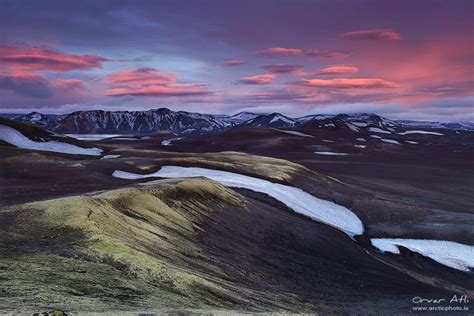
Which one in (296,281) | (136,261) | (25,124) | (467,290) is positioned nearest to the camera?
(136,261)

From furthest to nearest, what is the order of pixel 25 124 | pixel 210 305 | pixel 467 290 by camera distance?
1. pixel 25 124
2. pixel 467 290
3. pixel 210 305

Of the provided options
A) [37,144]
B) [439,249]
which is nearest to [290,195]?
[439,249]

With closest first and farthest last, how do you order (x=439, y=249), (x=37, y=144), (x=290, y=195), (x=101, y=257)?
(x=101, y=257)
(x=439, y=249)
(x=290, y=195)
(x=37, y=144)

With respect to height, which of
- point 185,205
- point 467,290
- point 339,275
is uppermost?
point 185,205

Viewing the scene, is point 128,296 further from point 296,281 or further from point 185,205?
point 185,205

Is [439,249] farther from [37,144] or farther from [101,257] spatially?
[37,144]

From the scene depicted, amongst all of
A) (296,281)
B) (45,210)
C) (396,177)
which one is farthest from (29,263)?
(396,177)

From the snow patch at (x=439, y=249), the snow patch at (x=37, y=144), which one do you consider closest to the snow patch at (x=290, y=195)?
the snow patch at (x=439, y=249)
